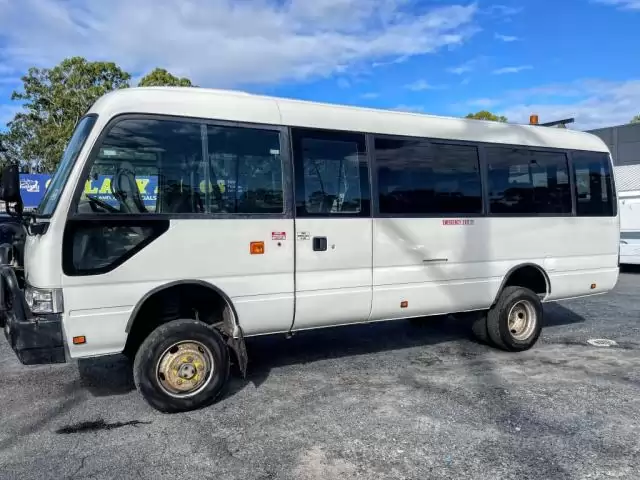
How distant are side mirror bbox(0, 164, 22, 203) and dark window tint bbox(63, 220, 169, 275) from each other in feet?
2.88

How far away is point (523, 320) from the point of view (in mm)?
6891

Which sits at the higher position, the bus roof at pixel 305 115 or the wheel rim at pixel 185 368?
the bus roof at pixel 305 115

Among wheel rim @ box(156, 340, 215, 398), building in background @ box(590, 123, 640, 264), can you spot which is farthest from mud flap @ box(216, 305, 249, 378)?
building in background @ box(590, 123, 640, 264)

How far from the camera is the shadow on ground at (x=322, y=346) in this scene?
562 centimetres

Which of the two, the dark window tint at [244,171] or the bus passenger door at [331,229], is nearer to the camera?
the dark window tint at [244,171]

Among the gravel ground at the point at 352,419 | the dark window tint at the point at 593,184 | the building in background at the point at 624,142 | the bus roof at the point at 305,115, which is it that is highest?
the building in background at the point at 624,142

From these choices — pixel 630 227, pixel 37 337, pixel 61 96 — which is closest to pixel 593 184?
pixel 37 337

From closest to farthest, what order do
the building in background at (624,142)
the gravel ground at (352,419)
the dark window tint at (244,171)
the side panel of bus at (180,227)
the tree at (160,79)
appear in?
the gravel ground at (352,419), the side panel of bus at (180,227), the dark window tint at (244,171), the building in background at (624,142), the tree at (160,79)

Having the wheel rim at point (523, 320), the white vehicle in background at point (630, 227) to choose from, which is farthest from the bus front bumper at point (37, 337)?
the white vehicle in background at point (630, 227)

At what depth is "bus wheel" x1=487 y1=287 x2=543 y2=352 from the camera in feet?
21.7

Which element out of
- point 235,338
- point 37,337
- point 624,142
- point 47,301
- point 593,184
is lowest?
point 235,338

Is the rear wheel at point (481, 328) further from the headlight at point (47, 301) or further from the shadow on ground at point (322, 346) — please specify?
the headlight at point (47, 301)

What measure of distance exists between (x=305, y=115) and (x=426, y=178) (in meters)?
1.61

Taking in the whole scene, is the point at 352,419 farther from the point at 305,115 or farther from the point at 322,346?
the point at 305,115
